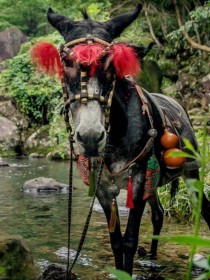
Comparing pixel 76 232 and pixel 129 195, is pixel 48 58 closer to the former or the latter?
pixel 129 195

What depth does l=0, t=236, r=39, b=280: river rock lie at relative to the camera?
437 centimetres

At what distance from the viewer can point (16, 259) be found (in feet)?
14.6

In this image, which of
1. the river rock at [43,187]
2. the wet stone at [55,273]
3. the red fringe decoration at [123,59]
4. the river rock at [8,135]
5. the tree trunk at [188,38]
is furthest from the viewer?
the river rock at [8,135]

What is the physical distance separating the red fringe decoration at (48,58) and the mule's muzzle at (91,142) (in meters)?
0.74

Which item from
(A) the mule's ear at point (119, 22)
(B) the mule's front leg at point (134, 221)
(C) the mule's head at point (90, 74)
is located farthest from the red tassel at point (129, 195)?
(A) the mule's ear at point (119, 22)

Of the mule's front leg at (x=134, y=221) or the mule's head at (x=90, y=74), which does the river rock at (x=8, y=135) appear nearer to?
the mule's front leg at (x=134, y=221)

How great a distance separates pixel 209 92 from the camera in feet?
58.8

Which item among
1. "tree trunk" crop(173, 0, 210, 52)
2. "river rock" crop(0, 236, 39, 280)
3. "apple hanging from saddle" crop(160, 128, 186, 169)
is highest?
"tree trunk" crop(173, 0, 210, 52)

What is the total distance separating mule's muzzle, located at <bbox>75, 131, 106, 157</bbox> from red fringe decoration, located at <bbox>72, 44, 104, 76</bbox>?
1.60ft

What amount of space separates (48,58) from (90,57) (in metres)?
0.47

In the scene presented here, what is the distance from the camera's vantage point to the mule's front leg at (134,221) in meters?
4.02

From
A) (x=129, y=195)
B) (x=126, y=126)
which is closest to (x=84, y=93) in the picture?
(x=126, y=126)

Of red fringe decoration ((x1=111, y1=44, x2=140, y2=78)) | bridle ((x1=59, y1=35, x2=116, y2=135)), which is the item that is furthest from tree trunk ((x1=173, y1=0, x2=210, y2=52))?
bridle ((x1=59, y1=35, x2=116, y2=135))

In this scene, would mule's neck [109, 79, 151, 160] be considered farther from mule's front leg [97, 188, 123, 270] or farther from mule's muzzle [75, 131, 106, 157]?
mule's muzzle [75, 131, 106, 157]
